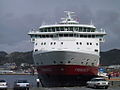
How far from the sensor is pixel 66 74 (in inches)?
1927

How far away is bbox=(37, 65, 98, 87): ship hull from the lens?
1922 inches

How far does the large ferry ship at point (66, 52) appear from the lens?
48.9 metres

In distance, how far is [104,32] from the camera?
181 feet

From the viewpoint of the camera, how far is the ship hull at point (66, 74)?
4881 cm

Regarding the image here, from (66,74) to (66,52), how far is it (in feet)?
10.6

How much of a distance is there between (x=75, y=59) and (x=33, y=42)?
9.77 metres

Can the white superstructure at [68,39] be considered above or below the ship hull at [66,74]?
above

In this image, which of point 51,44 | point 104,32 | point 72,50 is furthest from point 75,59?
point 104,32

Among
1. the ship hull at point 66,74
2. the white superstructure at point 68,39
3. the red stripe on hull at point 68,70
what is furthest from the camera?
the white superstructure at point 68,39

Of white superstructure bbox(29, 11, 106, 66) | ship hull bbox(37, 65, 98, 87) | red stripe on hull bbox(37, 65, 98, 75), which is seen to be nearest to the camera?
red stripe on hull bbox(37, 65, 98, 75)

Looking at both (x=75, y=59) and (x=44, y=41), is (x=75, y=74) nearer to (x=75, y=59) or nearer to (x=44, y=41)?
(x=75, y=59)

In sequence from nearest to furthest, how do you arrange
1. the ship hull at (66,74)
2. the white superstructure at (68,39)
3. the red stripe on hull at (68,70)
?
the red stripe on hull at (68,70)
the ship hull at (66,74)
the white superstructure at (68,39)

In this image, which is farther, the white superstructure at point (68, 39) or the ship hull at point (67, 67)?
the white superstructure at point (68, 39)

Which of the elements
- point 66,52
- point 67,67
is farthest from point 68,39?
point 67,67
